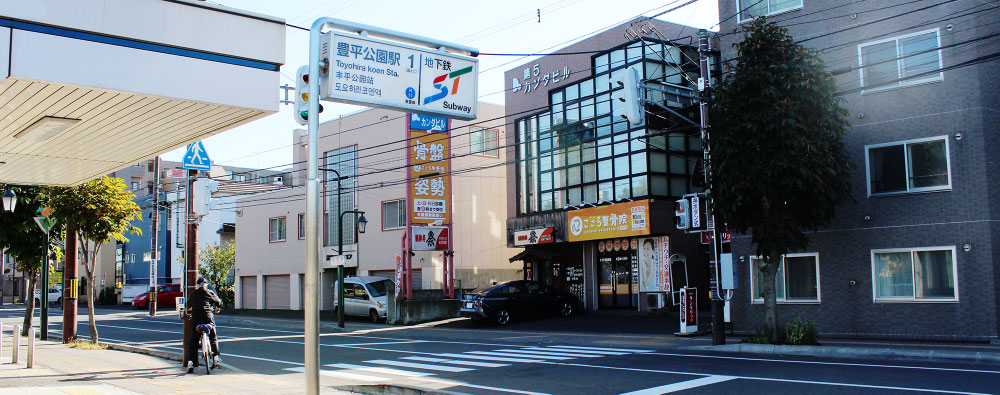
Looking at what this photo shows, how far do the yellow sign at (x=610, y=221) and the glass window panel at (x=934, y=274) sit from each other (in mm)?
9673

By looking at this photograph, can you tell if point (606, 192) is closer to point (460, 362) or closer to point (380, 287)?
point (380, 287)

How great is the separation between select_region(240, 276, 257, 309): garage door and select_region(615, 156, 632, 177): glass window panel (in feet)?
84.7

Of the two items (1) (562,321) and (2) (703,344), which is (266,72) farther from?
(1) (562,321)

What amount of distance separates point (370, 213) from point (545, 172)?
970 centimetres

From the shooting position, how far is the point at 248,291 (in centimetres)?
4638

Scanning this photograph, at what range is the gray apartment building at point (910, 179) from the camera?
1723 centimetres

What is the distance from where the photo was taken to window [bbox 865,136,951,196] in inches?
705

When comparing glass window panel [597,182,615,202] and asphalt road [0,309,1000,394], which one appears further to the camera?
glass window panel [597,182,615,202]

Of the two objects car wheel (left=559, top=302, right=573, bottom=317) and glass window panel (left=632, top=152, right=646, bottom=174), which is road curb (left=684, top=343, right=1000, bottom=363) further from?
car wheel (left=559, top=302, right=573, bottom=317)

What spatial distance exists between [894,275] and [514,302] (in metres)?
12.8

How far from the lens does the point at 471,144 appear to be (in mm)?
36000

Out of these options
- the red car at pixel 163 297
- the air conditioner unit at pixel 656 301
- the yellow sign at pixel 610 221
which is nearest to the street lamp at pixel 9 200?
the yellow sign at pixel 610 221

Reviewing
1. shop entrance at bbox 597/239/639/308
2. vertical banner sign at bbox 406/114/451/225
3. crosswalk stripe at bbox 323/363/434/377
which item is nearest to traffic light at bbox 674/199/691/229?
crosswalk stripe at bbox 323/363/434/377

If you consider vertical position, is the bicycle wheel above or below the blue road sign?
below
